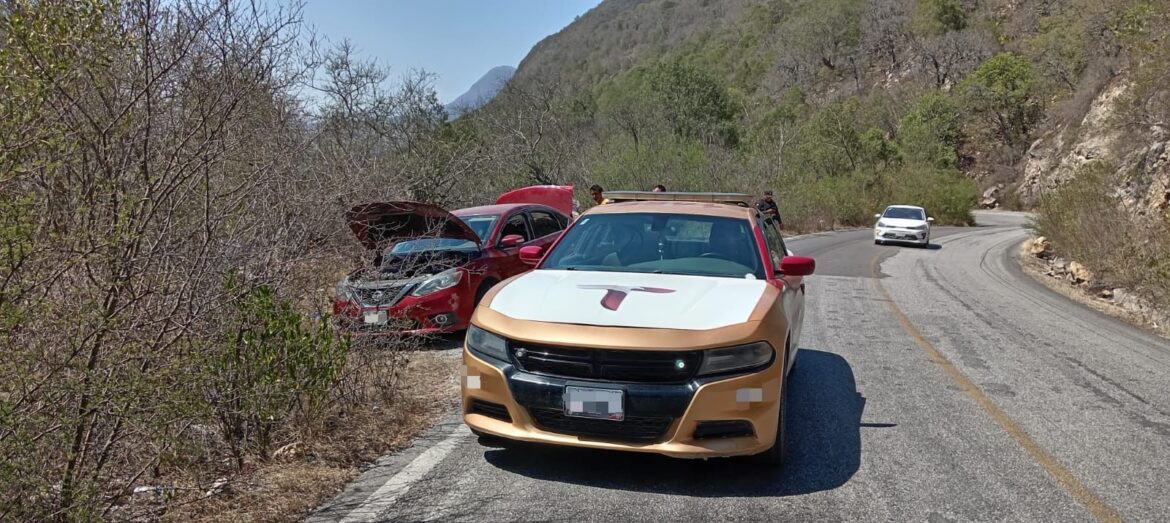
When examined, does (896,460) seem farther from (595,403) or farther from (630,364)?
(595,403)

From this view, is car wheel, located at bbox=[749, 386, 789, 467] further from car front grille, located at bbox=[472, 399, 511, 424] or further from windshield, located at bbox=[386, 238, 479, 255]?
windshield, located at bbox=[386, 238, 479, 255]

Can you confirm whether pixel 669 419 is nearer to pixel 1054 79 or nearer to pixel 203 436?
pixel 203 436

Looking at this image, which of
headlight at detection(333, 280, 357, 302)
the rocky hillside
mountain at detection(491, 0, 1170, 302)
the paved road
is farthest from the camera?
the rocky hillside

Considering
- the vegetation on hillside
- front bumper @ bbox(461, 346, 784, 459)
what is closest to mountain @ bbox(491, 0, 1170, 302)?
front bumper @ bbox(461, 346, 784, 459)

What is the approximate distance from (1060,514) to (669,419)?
2.05m

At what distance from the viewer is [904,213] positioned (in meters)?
27.9

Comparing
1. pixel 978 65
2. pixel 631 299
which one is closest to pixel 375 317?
pixel 631 299

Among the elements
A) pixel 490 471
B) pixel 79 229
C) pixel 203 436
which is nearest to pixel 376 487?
pixel 490 471

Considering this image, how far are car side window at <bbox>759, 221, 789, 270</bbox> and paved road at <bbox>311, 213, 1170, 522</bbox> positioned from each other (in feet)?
3.61

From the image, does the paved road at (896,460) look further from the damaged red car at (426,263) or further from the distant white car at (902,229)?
the distant white car at (902,229)

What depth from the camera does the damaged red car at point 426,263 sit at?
21.7ft

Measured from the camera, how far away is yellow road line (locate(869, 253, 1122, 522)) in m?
4.27

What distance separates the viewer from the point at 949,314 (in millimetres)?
11172

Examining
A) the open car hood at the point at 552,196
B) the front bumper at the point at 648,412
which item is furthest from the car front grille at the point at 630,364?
the open car hood at the point at 552,196
